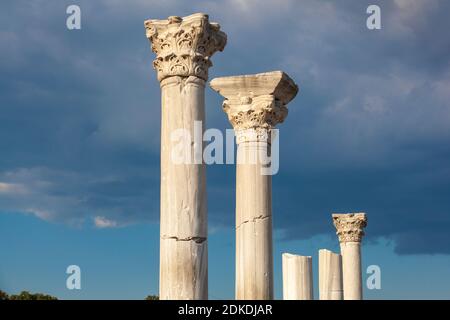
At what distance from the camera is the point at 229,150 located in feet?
111

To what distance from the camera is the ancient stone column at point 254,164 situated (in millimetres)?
32312

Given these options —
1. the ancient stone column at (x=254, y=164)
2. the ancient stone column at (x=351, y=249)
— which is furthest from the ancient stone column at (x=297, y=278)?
the ancient stone column at (x=254, y=164)

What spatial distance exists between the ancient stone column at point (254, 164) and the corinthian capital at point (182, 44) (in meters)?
8.46

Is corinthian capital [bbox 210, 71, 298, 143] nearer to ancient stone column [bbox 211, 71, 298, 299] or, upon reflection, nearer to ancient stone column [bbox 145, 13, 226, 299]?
ancient stone column [bbox 211, 71, 298, 299]

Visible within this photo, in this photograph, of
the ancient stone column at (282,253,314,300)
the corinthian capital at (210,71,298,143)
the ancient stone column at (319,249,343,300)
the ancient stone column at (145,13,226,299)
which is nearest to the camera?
the ancient stone column at (145,13,226,299)

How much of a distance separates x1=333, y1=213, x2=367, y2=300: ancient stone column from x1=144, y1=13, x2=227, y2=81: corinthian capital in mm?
34937

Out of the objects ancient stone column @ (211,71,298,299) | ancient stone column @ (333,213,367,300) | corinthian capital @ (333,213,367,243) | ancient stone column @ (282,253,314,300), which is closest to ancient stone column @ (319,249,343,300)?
ancient stone column @ (333,213,367,300)

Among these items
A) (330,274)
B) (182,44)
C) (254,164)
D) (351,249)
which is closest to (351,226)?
(351,249)

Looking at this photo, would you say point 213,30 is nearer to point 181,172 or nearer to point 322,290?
point 181,172

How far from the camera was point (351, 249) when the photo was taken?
188 feet

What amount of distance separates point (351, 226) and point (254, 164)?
2608cm

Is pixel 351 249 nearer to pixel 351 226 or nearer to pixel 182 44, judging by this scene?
pixel 351 226

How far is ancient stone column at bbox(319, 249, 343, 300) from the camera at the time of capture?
176 ft
